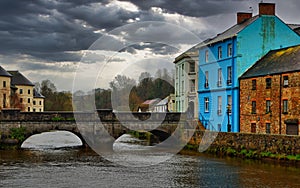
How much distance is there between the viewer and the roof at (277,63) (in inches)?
1284

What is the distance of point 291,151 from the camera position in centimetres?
2800

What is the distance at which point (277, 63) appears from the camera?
34.4 meters

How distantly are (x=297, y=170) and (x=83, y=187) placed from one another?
37.6 ft

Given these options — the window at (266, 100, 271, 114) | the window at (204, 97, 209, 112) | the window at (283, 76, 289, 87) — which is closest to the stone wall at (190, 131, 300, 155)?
the window at (266, 100, 271, 114)

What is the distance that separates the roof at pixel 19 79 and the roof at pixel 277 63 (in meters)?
63.2

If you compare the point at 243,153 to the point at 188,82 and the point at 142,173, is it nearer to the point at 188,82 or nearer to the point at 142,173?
the point at 142,173

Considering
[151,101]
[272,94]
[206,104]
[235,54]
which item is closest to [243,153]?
[272,94]

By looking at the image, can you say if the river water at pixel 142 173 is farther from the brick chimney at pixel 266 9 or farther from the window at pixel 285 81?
the brick chimney at pixel 266 9

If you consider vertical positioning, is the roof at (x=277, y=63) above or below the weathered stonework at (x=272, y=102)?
above

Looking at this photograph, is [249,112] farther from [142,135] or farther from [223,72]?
[142,135]

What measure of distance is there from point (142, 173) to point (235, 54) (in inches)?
647

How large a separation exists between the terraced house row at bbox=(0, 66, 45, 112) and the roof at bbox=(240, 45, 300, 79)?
45141 millimetres

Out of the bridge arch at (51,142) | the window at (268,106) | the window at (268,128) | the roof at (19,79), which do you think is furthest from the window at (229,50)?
the roof at (19,79)

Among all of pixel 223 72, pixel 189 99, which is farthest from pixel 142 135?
pixel 223 72
